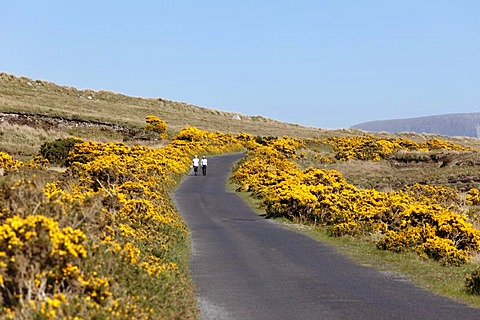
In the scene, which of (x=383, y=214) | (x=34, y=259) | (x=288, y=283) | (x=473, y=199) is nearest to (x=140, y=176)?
(x=383, y=214)

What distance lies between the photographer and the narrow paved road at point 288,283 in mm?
10922

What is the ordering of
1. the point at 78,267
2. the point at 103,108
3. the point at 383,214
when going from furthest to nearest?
the point at 103,108 → the point at 383,214 → the point at 78,267

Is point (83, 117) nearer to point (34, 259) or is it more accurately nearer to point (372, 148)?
point (372, 148)

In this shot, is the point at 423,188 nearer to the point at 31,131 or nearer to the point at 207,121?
the point at 31,131

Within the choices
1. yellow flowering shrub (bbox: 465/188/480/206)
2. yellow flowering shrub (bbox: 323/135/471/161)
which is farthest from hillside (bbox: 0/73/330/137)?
yellow flowering shrub (bbox: 465/188/480/206)

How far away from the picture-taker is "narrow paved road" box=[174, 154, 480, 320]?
10922 millimetres

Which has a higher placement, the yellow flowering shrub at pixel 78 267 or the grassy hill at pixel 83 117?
the grassy hill at pixel 83 117

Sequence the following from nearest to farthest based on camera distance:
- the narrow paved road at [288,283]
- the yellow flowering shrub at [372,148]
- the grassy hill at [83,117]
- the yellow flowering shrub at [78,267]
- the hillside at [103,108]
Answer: the yellow flowering shrub at [78,267], the narrow paved road at [288,283], the grassy hill at [83,117], the yellow flowering shrub at [372,148], the hillside at [103,108]

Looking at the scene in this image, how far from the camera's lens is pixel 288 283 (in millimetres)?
13477

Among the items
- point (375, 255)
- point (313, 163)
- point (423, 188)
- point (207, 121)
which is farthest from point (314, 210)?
point (207, 121)

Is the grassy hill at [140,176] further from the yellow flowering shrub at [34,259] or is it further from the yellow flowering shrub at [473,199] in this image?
the yellow flowering shrub at [473,199]

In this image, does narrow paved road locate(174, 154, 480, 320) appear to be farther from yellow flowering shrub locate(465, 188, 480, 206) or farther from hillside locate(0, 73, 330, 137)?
hillside locate(0, 73, 330, 137)

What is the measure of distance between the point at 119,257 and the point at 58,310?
217cm

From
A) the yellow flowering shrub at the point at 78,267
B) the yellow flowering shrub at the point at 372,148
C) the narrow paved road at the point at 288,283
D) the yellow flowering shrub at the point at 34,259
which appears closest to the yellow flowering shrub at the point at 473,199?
the narrow paved road at the point at 288,283
